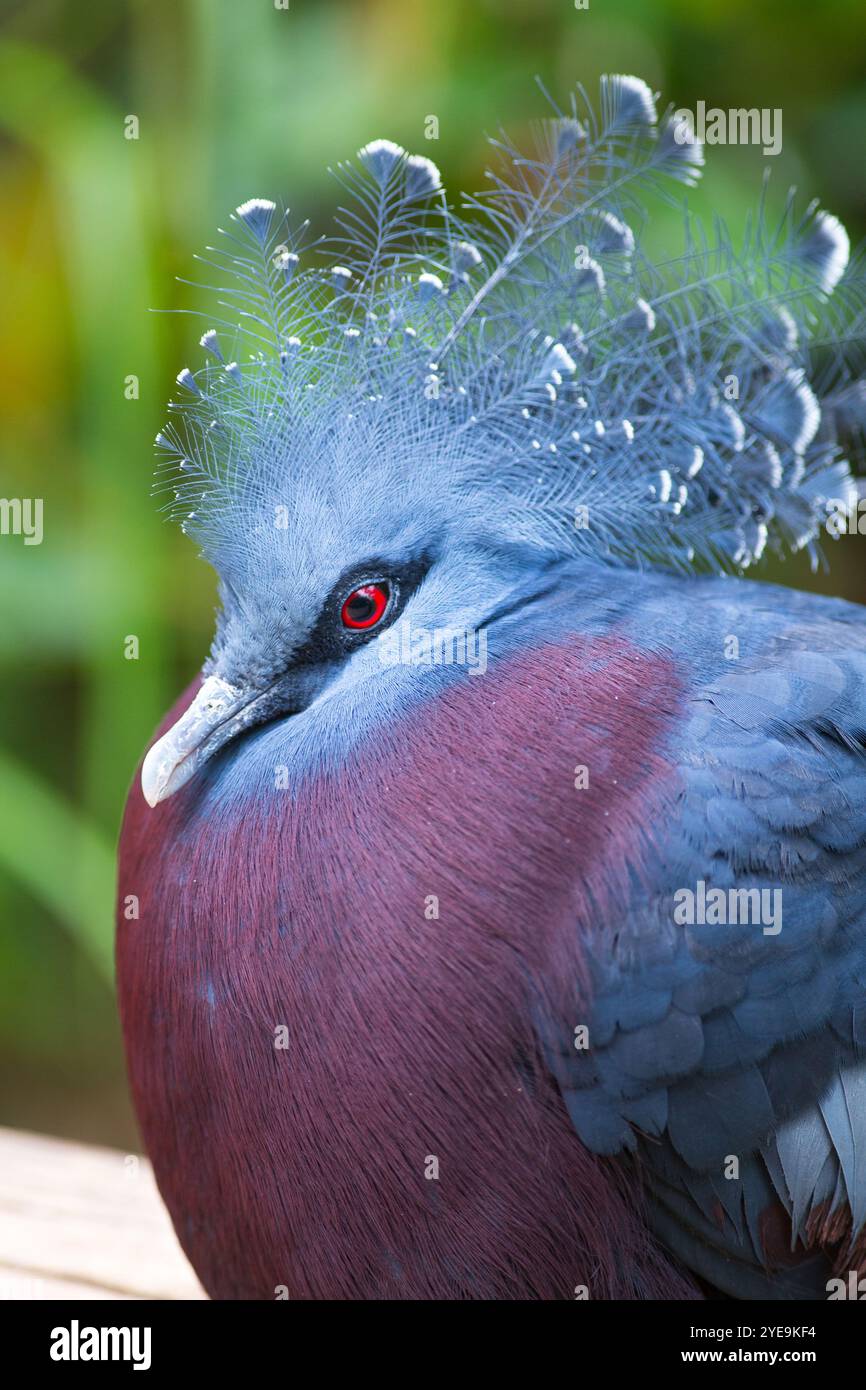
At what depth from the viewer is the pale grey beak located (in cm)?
Answer: 146

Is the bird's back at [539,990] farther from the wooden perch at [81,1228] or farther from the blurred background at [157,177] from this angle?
the blurred background at [157,177]

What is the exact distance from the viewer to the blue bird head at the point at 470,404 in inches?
58.6

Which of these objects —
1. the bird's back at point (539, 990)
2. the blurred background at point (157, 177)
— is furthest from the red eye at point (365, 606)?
the blurred background at point (157, 177)

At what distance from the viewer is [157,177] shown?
2992mm

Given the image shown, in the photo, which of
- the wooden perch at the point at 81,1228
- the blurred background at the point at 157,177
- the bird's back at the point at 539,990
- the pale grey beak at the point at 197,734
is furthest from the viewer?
the blurred background at the point at 157,177

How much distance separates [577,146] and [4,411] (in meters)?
2.06

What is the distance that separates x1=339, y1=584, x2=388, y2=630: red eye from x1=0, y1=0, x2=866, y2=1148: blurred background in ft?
4.38

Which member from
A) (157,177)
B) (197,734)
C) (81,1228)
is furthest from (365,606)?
(157,177)

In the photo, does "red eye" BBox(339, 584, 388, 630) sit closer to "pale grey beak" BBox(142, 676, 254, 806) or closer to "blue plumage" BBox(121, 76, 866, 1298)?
"blue plumage" BBox(121, 76, 866, 1298)

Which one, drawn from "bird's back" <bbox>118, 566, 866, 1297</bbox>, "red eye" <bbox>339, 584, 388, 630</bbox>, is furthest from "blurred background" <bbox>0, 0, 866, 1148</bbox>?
"bird's back" <bbox>118, 566, 866, 1297</bbox>

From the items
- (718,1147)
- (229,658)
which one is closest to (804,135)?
(229,658)

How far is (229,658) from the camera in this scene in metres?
1.50

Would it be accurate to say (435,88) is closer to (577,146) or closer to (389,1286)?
(577,146)

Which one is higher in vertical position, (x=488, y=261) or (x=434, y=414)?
(x=488, y=261)
